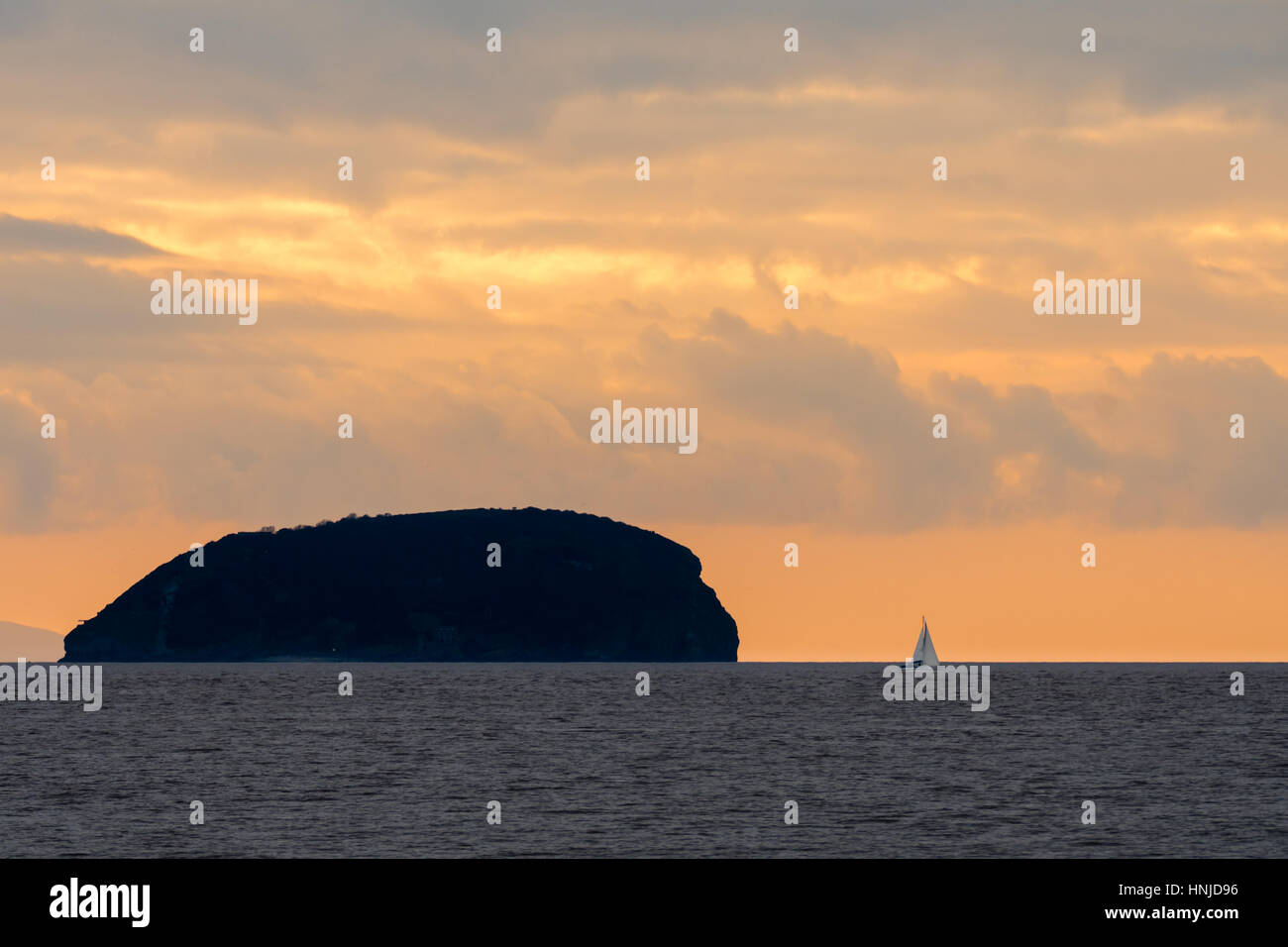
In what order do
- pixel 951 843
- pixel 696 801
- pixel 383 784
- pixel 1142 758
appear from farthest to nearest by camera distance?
1. pixel 1142 758
2. pixel 383 784
3. pixel 696 801
4. pixel 951 843

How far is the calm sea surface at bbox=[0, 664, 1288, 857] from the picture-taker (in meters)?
64.2

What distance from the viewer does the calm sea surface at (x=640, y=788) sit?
6419cm

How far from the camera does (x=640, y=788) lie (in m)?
86.8

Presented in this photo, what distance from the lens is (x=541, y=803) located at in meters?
78.9

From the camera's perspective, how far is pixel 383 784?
293ft

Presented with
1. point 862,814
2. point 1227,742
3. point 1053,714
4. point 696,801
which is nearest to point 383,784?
point 696,801

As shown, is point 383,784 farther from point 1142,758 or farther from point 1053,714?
point 1053,714

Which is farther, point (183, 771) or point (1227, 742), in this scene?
point (1227, 742)

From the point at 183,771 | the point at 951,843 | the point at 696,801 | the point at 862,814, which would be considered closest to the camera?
the point at 951,843
